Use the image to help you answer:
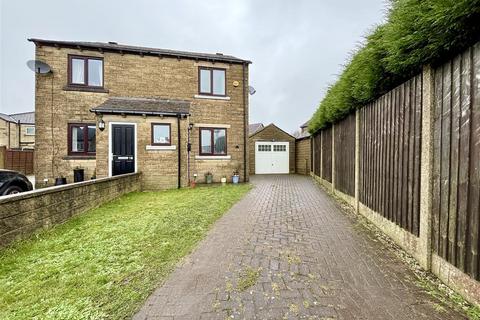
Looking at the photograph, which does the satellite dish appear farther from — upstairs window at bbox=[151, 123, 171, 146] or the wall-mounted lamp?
upstairs window at bbox=[151, 123, 171, 146]

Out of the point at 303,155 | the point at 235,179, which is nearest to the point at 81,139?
the point at 235,179

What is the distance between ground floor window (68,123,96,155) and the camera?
11.6 m

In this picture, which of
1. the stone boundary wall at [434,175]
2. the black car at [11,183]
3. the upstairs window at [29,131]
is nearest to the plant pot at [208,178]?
the black car at [11,183]

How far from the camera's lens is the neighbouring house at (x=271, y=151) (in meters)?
18.9

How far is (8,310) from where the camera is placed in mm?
2109

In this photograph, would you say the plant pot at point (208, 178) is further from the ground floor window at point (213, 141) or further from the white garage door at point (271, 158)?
the white garage door at point (271, 158)

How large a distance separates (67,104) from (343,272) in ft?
45.5

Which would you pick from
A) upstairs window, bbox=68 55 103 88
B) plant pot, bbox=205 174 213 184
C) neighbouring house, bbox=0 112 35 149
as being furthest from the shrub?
neighbouring house, bbox=0 112 35 149

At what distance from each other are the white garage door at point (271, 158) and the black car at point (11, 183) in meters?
14.7

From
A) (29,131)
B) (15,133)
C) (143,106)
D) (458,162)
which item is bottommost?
(458,162)

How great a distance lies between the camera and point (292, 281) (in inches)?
104

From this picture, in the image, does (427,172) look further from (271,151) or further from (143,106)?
(271,151)

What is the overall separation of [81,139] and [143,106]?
3.96 metres

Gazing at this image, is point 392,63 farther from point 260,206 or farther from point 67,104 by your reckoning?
point 67,104
